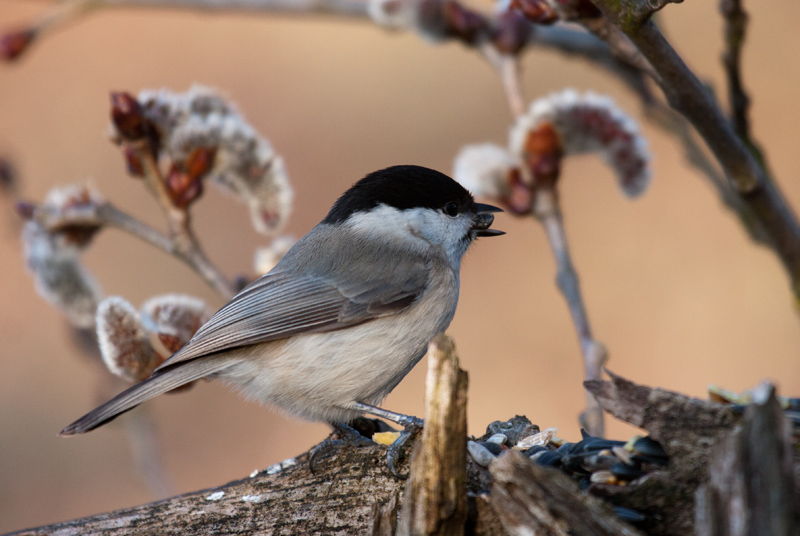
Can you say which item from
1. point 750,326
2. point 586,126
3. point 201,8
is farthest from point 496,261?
point 201,8

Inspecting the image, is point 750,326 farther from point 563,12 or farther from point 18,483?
point 18,483

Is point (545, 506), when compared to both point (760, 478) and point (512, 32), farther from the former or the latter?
point (512, 32)

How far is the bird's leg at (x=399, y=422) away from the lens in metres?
1.46

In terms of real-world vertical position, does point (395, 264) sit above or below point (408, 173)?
below

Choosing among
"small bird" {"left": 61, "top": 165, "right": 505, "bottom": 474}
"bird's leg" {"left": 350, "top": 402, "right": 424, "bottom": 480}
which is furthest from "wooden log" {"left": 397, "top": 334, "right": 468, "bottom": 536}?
"small bird" {"left": 61, "top": 165, "right": 505, "bottom": 474}

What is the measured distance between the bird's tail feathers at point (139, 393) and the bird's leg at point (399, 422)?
0.43m

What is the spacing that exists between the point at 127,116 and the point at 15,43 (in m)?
0.68

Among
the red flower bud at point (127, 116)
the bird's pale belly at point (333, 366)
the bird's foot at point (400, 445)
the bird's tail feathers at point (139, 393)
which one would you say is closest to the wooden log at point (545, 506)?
the bird's foot at point (400, 445)

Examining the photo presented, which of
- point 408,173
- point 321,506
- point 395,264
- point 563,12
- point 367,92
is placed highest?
point 367,92

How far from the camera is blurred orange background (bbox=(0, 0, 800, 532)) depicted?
351cm

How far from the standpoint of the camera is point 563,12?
1.41 metres

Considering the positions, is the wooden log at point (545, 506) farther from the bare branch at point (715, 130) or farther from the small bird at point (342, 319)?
the bare branch at point (715, 130)

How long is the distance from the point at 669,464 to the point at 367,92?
398 cm

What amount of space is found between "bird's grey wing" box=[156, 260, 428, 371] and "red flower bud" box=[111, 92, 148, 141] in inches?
20.9
